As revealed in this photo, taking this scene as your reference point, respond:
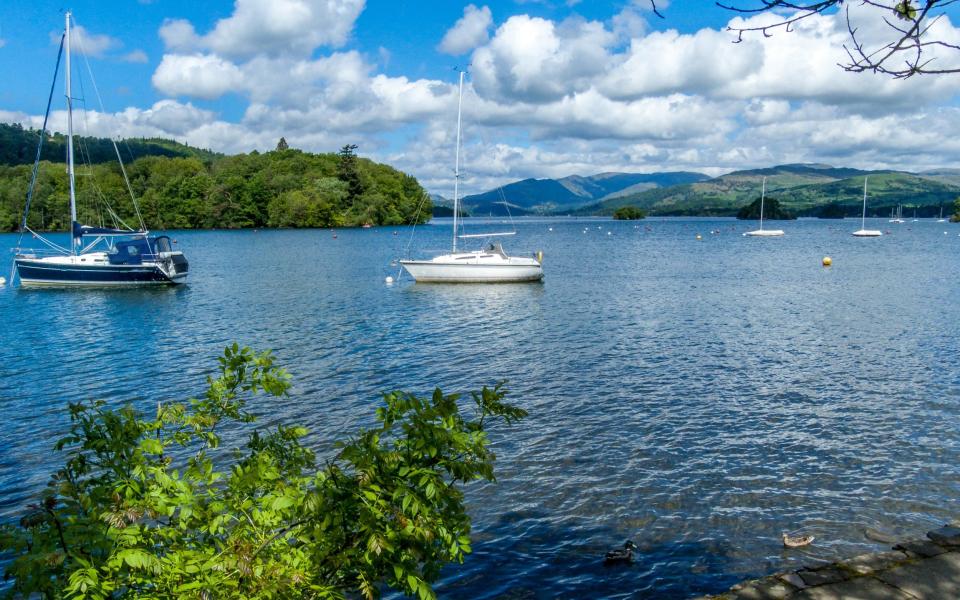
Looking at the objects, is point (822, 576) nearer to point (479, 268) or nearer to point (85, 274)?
point (479, 268)

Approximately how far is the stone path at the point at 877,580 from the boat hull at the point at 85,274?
1903 inches

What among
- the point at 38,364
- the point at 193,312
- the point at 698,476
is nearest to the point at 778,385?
the point at 698,476

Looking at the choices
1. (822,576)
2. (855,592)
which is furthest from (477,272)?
(855,592)

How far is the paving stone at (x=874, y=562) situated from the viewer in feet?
21.4

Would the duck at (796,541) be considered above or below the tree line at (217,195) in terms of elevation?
below

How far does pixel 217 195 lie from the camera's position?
159 meters

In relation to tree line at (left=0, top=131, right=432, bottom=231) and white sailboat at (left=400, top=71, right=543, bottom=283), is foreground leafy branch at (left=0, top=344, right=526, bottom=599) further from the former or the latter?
tree line at (left=0, top=131, right=432, bottom=231)

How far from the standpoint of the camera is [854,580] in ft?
20.7

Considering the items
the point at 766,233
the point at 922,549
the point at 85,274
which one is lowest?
the point at 85,274

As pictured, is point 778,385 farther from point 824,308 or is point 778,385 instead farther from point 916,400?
point 824,308

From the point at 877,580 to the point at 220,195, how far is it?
6727 inches

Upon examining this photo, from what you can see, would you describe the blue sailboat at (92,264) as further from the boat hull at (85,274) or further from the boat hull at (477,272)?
the boat hull at (477,272)

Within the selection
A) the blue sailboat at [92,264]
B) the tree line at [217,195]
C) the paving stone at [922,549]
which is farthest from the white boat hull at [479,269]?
the tree line at [217,195]

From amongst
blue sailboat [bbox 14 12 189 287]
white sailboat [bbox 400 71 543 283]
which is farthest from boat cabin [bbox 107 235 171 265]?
white sailboat [bbox 400 71 543 283]
